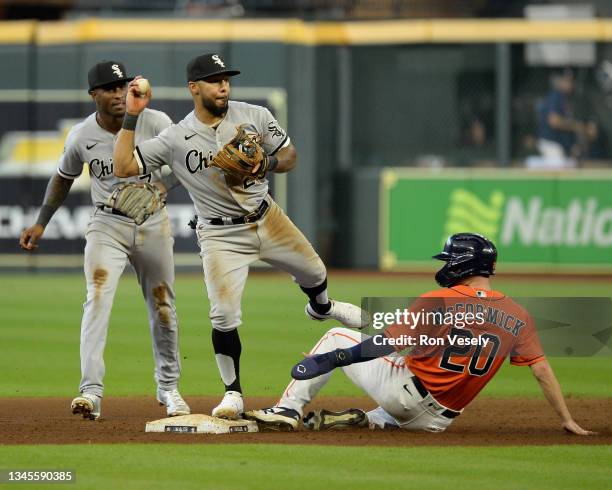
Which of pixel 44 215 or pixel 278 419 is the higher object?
pixel 44 215

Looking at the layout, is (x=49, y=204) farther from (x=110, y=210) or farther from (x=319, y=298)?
(x=319, y=298)

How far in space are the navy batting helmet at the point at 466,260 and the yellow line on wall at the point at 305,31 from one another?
41.0ft

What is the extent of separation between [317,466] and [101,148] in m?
2.64

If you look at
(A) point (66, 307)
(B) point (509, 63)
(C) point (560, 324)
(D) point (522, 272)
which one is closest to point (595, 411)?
(C) point (560, 324)

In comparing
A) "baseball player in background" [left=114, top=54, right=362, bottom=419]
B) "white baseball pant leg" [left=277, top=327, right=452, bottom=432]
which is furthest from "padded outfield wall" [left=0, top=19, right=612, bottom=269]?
"white baseball pant leg" [left=277, top=327, right=452, bottom=432]

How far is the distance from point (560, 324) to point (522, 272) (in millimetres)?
9600

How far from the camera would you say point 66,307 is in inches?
570

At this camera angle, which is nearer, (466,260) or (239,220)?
(466,260)

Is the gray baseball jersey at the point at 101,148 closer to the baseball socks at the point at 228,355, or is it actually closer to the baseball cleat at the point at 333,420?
the baseball socks at the point at 228,355

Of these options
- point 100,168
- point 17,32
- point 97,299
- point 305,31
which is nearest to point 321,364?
point 97,299

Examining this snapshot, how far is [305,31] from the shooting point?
64.1ft

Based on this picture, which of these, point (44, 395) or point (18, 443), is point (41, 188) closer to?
point (44, 395)

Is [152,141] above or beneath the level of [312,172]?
above

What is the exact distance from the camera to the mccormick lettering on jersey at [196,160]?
732 centimetres
